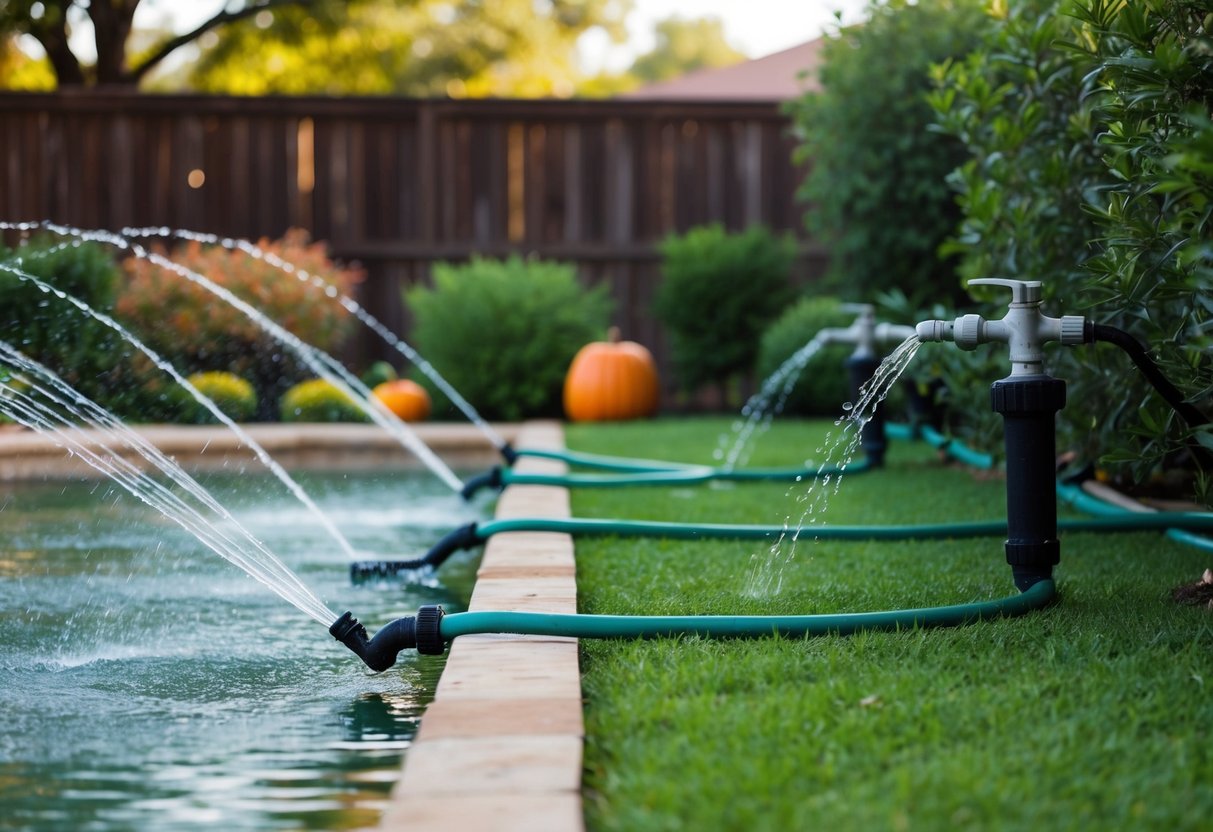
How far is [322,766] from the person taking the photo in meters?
2.16

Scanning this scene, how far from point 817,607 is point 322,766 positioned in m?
1.22

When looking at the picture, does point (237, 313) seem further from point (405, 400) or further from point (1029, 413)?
point (1029, 413)

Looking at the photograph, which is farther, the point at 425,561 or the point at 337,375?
the point at 337,375

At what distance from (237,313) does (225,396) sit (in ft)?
2.39

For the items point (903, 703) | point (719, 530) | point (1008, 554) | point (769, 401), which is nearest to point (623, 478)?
point (719, 530)

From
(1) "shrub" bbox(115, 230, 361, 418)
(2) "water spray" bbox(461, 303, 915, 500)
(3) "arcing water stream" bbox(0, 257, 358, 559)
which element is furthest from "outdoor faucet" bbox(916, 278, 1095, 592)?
(1) "shrub" bbox(115, 230, 361, 418)

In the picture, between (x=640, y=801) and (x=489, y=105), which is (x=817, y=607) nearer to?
(x=640, y=801)

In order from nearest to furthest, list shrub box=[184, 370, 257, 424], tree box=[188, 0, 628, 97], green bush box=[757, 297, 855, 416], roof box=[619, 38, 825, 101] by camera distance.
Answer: shrub box=[184, 370, 257, 424] < green bush box=[757, 297, 855, 416] < roof box=[619, 38, 825, 101] < tree box=[188, 0, 628, 97]

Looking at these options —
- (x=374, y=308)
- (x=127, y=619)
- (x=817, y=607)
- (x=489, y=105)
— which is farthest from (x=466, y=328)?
(x=817, y=607)

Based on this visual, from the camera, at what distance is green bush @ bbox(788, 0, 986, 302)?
25.8 ft

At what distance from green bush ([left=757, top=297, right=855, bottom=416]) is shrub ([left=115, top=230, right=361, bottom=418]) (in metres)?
3.03

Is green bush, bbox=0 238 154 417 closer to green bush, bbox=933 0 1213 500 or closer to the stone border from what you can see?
green bush, bbox=933 0 1213 500

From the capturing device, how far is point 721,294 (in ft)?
32.6

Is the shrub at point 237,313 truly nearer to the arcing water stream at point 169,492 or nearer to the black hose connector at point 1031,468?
the arcing water stream at point 169,492
